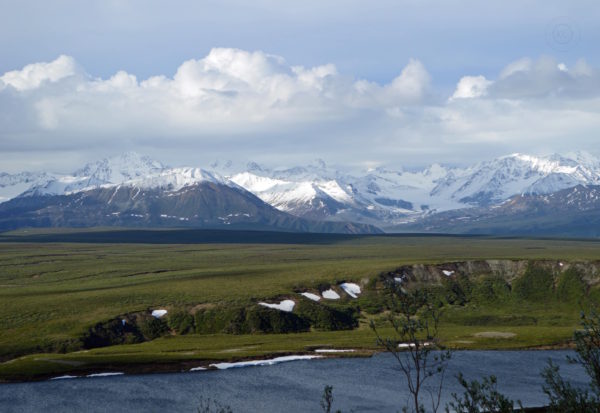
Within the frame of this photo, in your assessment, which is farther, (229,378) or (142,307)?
(142,307)

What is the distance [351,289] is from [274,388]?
82637 mm

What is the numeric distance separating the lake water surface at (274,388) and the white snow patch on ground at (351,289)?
59.5 meters

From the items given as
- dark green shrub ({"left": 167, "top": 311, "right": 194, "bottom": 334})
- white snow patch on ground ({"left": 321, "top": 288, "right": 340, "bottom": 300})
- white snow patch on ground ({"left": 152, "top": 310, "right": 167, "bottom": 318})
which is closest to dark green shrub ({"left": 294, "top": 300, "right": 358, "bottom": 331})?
white snow patch on ground ({"left": 321, "top": 288, "right": 340, "bottom": 300})

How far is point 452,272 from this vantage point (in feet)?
587

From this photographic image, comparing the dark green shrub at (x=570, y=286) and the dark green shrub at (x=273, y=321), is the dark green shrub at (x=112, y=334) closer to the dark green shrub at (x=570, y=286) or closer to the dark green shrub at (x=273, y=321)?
the dark green shrub at (x=273, y=321)

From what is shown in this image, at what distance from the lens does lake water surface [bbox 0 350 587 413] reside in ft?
256

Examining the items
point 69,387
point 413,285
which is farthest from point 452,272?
point 69,387

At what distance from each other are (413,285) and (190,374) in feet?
287

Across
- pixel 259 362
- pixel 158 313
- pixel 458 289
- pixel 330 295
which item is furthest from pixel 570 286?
pixel 158 313

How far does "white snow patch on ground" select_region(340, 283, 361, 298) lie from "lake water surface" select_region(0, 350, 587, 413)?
195 feet

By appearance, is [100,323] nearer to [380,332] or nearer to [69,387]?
[69,387]

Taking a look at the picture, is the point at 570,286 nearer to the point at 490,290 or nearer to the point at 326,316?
the point at 490,290

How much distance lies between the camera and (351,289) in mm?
167625

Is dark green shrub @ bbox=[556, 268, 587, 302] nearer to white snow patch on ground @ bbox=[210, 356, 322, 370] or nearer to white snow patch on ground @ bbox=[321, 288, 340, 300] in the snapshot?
white snow patch on ground @ bbox=[321, 288, 340, 300]
